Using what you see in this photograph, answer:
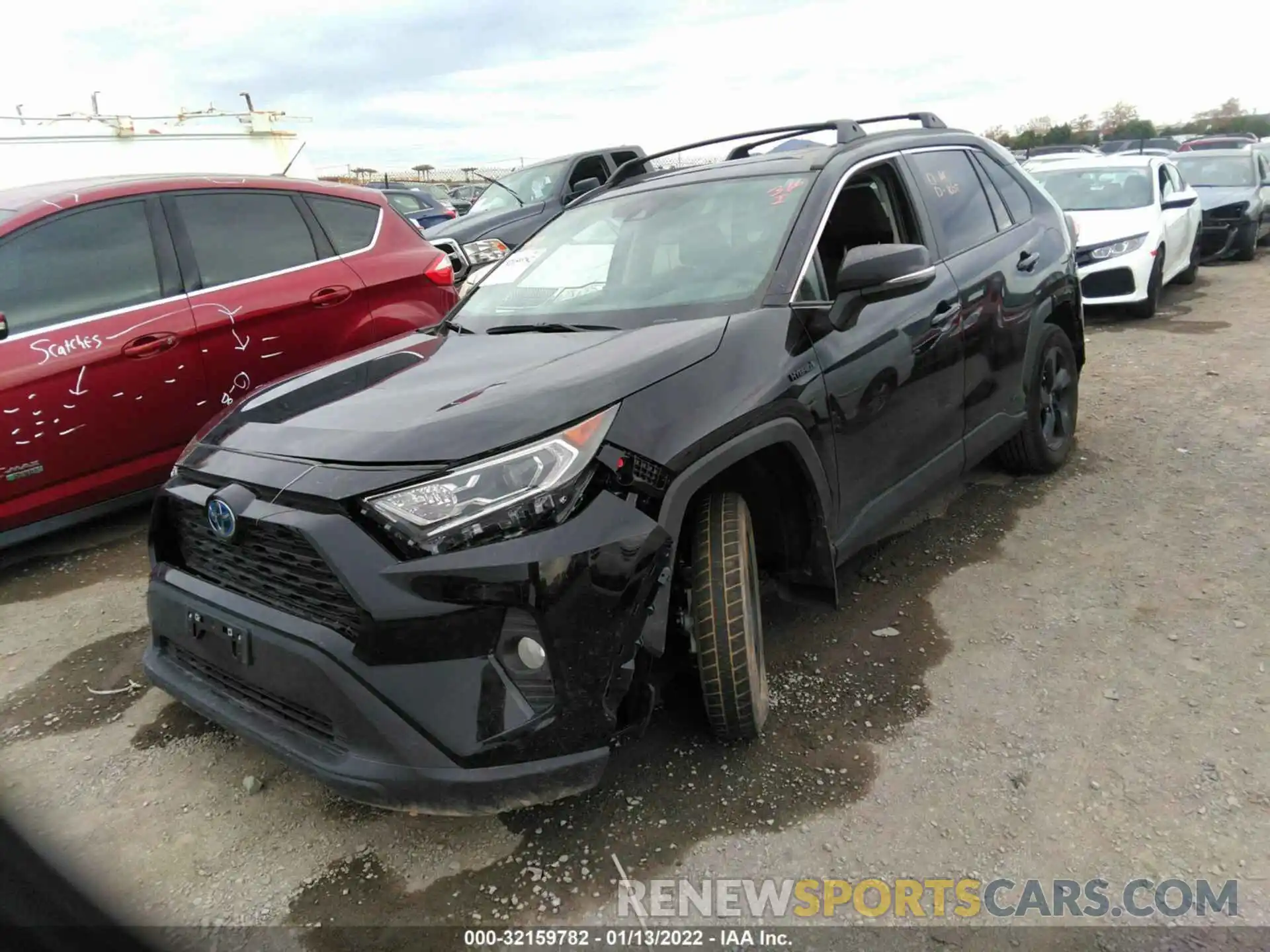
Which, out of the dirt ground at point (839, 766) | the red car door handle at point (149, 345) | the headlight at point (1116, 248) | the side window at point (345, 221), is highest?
the side window at point (345, 221)

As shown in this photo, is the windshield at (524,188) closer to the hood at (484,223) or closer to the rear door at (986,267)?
the hood at (484,223)

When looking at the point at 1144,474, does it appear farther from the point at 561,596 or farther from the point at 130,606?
the point at 130,606

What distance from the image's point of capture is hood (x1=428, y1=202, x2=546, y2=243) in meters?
8.78

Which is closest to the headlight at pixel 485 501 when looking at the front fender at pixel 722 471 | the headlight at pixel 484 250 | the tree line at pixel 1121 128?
the front fender at pixel 722 471

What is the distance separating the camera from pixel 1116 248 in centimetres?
841

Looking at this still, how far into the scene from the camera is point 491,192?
1015 cm

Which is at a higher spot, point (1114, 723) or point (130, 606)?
point (130, 606)

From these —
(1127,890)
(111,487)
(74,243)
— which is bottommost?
(1127,890)

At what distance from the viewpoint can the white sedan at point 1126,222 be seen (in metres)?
8.37

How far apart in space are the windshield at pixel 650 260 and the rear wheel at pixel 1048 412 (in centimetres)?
184

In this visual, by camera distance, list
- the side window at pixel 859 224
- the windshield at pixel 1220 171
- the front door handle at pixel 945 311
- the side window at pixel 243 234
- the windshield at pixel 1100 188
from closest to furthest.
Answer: the side window at pixel 859 224 < the front door handle at pixel 945 311 < the side window at pixel 243 234 < the windshield at pixel 1100 188 < the windshield at pixel 1220 171

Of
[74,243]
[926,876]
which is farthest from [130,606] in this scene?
[926,876]

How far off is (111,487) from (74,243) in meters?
1.11

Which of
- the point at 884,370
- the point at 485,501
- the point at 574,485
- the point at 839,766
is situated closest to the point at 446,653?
the point at 485,501
